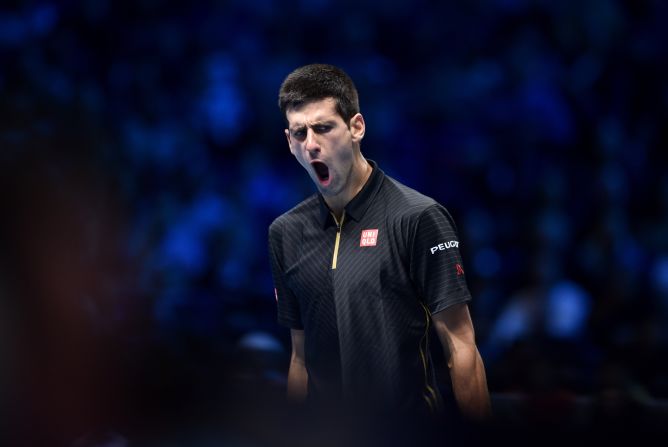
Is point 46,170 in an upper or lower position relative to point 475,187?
upper

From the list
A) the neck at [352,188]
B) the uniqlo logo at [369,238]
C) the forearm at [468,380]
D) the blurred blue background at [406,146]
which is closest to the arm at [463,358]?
the forearm at [468,380]

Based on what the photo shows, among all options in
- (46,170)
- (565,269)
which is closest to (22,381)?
(46,170)

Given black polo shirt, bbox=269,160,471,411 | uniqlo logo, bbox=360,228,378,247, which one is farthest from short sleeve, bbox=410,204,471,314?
uniqlo logo, bbox=360,228,378,247

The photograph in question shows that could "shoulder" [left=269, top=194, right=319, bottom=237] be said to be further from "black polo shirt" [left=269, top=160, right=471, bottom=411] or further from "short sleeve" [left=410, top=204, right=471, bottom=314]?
"short sleeve" [left=410, top=204, right=471, bottom=314]

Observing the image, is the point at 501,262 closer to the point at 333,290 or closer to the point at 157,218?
the point at 157,218

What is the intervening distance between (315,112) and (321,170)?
0.15 m

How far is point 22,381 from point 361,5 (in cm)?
490

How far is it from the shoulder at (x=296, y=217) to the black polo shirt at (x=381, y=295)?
0.13 m

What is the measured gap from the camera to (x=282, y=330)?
387cm

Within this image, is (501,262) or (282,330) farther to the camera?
(501,262)

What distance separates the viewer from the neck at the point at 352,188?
2.11 meters

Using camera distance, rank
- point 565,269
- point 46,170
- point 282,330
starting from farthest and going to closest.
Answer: point 565,269, point 282,330, point 46,170

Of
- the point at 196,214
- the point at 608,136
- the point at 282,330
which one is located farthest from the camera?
the point at 196,214

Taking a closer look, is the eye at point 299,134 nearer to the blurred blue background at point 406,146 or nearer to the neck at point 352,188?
the neck at point 352,188
